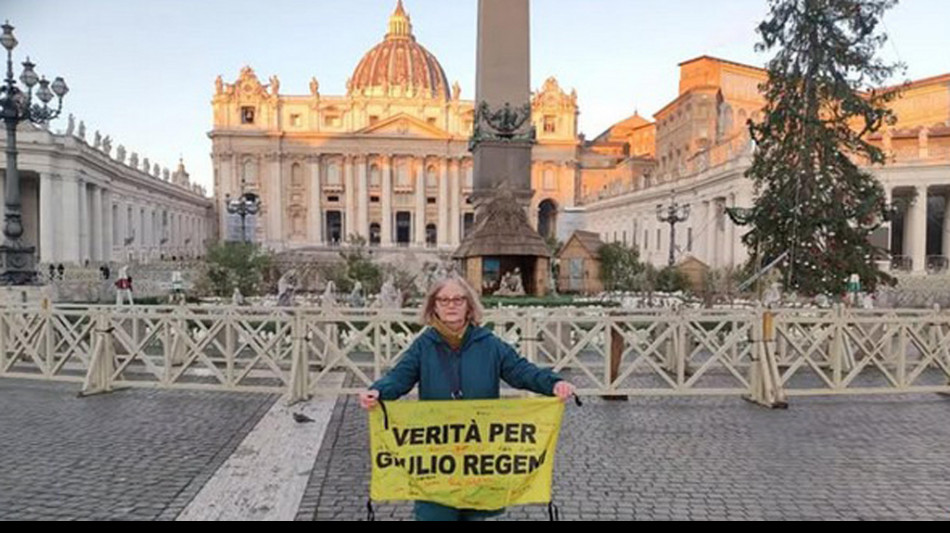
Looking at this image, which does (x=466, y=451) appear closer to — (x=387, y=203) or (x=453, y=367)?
(x=453, y=367)

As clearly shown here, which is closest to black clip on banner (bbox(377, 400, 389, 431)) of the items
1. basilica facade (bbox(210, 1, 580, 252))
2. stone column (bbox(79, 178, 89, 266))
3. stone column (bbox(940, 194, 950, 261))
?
stone column (bbox(79, 178, 89, 266))

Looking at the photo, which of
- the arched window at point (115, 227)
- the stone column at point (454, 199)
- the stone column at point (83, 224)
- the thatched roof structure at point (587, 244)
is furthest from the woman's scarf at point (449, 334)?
the stone column at point (454, 199)

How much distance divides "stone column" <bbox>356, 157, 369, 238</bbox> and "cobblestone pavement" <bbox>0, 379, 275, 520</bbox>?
8699cm

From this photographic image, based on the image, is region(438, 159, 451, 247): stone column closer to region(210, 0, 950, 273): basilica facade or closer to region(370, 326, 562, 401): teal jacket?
region(210, 0, 950, 273): basilica facade

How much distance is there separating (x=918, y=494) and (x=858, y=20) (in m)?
15.2

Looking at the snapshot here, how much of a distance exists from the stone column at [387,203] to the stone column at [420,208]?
153 inches

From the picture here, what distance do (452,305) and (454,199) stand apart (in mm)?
95657

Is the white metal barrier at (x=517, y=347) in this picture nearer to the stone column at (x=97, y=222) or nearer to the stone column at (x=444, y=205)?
the stone column at (x=97, y=222)

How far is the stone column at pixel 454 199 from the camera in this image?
321ft

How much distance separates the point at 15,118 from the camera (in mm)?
16953

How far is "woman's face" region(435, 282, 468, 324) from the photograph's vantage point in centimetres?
358
